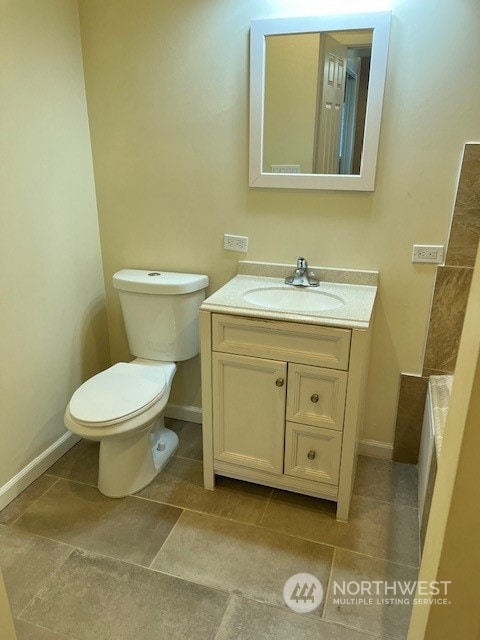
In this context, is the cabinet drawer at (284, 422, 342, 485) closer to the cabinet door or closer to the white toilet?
the cabinet door

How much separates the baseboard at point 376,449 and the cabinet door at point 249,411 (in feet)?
1.91

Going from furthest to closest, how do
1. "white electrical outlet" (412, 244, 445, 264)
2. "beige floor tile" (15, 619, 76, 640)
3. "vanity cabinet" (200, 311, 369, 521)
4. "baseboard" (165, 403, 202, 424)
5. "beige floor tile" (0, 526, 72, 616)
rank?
1. "baseboard" (165, 403, 202, 424)
2. "white electrical outlet" (412, 244, 445, 264)
3. "vanity cabinet" (200, 311, 369, 521)
4. "beige floor tile" (0, 526, 72, 616)
5. "beige floor tile" (15, 619, 76, 640)

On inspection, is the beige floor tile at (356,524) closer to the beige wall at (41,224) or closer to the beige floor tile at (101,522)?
the beige floor tile at (101,522)

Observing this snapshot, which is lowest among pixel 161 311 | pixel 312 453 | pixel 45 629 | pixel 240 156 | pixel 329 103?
pixel 45 629

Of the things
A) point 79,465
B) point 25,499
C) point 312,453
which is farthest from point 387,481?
point 25,499

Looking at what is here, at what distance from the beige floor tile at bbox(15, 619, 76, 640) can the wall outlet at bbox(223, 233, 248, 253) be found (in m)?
1.60

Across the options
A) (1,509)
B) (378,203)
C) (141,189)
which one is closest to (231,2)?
(141,189)

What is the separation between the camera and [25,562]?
1.67m

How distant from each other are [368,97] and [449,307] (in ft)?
3.00

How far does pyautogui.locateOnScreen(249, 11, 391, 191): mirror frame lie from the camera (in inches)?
66.9

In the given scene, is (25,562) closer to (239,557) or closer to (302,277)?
(239,557)

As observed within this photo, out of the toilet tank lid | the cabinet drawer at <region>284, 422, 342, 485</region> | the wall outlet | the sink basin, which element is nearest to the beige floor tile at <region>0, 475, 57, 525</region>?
the toilet tank lid

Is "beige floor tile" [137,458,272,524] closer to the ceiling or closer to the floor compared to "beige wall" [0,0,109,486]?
closer to the floor

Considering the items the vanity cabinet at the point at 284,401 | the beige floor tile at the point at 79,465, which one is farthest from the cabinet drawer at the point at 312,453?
the beige floor tile at the point at 79,465
